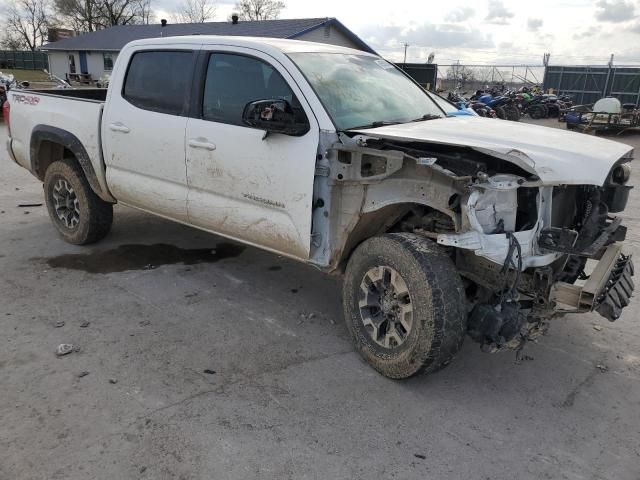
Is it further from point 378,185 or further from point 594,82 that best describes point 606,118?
point 378,185

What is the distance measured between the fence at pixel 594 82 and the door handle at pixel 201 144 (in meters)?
25.1

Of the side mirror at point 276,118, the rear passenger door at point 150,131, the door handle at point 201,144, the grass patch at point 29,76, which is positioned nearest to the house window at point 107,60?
the grass patch at point 29,76

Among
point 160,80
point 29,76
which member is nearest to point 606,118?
point 160,80

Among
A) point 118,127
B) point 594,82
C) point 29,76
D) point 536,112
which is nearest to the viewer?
point 118,127

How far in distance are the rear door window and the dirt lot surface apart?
5.06 ft

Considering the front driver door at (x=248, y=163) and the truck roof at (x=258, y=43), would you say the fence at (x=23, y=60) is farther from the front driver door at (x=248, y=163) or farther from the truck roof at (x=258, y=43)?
the front driver door at (x=248, y=163)

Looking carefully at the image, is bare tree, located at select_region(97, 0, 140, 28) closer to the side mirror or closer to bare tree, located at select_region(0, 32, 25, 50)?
bare tree, located at select_region(0, 32, 25, 50)

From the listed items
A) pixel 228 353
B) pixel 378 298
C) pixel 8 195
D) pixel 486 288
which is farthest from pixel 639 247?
pixel 8 195

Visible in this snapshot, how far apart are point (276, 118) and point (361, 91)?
84cm

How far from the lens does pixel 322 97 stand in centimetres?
371

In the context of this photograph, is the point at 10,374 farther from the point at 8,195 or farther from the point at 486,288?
the point at 8,195

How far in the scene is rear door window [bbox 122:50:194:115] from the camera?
14.4 ft

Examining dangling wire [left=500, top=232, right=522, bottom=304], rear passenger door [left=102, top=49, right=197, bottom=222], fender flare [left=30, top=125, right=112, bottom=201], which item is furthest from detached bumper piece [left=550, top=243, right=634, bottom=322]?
fender flare [left=30, top=125, right=112, bottom=201]

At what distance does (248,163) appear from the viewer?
3908 millimetres
